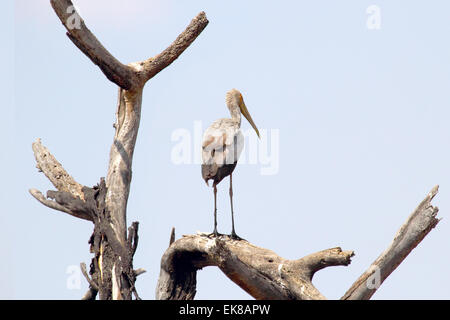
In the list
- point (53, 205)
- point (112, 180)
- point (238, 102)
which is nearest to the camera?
point (112, 180)

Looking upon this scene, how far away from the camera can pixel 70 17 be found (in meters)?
11.6

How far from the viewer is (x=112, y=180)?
13.0m

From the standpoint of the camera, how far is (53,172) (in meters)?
13.6

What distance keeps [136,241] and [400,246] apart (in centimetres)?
417

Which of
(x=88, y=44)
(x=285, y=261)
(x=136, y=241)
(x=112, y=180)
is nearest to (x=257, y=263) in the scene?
(x=285, y=261)

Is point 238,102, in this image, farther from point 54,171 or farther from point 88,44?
point 54,171
